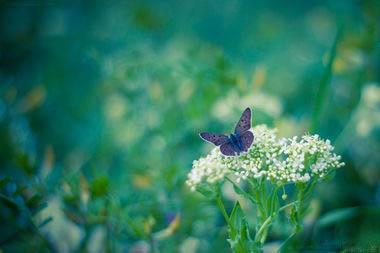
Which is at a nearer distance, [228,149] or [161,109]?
[228,149]

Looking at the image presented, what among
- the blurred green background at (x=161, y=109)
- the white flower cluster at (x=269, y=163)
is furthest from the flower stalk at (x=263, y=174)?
the blurred green background at (x=161, y=109)

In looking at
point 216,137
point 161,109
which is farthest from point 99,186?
point 161,109

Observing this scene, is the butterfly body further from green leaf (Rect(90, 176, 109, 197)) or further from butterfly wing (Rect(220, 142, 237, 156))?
green leaf (Rect(90, 176, 109, 197))

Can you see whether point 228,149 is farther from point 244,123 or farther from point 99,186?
point 99,186

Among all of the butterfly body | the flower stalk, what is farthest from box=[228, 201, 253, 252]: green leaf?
the butterfly body

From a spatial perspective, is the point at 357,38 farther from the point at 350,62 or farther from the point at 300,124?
the point at 300,124

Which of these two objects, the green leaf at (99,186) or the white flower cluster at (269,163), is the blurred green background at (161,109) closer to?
the green leaf at (99,186)

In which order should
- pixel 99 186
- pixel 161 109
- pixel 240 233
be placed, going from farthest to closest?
pixel 161 109 → pixel 99 186 → pixel 240 233
